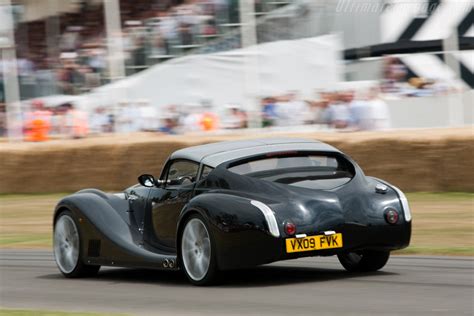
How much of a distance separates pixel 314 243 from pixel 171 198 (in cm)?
151

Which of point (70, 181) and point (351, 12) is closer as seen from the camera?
point (70, 181)

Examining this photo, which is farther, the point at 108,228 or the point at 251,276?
the point at 108,228

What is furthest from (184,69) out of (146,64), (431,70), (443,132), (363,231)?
(363,231)

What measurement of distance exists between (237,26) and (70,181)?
4644mm

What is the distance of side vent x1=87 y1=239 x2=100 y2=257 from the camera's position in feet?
29.4

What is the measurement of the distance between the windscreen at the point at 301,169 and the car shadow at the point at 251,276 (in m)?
0.77

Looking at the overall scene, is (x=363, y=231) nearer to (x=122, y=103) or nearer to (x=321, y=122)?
(x=321, y=122)

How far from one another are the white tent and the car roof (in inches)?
425

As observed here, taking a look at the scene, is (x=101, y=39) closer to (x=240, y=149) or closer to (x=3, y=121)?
(x=3, y=121)

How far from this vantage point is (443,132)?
15.2 m

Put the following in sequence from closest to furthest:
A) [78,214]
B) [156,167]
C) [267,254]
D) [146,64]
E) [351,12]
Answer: [267,254], [78,214], [156,167], [351,12], [146,64]

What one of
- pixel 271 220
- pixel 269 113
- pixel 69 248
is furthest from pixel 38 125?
pixel 271 220

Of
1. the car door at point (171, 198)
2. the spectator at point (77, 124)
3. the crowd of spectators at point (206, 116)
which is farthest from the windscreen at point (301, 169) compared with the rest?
the spectator at point (77, 124)

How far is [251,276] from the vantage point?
329 inches
